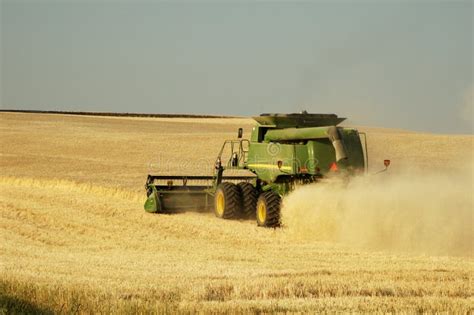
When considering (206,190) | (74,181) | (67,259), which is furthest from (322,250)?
(74,181)

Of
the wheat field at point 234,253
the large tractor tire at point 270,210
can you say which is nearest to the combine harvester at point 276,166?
the large tractor tire at point 270,210

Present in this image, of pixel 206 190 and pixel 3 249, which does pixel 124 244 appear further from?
pixel 206 190

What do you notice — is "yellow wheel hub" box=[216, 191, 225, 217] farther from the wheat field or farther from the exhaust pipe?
the exhaust pipe

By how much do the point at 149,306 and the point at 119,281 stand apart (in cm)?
217

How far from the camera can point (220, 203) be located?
19719mm

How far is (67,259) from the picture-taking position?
42.7 feet

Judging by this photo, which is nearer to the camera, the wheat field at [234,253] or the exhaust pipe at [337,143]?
the wheat field at [234,253]

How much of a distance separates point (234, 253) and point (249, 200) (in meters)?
5.33

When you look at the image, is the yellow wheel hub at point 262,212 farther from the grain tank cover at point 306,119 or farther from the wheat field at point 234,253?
the grain tank cover at point 306,119

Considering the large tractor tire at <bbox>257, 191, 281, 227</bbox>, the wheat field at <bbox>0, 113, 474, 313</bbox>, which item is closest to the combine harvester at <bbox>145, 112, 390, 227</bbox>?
the large tractor tire at <bbox>257, 191, 281, 227</bbox>

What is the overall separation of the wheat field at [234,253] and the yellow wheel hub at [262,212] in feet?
1.01

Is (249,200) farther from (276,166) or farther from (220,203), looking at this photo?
(276,166)

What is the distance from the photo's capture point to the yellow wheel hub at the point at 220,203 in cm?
1953

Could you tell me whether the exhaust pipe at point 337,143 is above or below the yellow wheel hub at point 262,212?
above
